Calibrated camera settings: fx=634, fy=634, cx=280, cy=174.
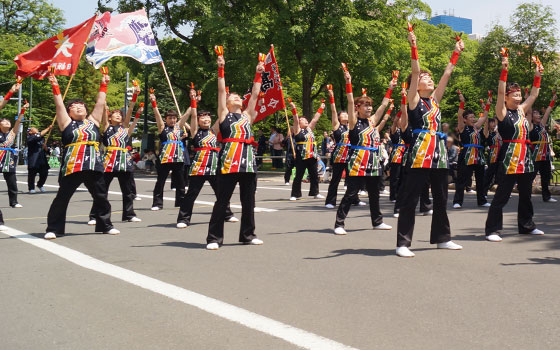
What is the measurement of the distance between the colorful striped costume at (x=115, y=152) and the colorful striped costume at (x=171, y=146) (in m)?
1.07

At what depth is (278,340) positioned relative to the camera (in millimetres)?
4035

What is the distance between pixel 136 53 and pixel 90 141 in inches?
297

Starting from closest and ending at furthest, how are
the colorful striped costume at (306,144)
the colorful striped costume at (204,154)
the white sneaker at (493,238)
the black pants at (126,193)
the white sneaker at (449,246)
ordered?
the white sneaker at (449,246) → the white sneaker at (493,238) → the colorful striped costume at (204,154) → the black pants at (126,193) → the colorful striped costume at (306,144)

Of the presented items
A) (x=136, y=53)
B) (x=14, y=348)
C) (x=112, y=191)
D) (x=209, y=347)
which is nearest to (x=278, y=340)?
(x=209, y=347)

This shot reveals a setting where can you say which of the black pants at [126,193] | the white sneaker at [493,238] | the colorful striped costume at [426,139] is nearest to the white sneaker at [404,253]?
the colorful striped costume at [426,139]

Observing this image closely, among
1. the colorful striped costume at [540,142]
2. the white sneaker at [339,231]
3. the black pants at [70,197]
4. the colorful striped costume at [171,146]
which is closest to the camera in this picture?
the black pants at [70,197]

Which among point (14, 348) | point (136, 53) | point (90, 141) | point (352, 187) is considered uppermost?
point (136, 53)

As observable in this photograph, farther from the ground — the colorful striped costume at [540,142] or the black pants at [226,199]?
the colorful striped costume at [540,142]

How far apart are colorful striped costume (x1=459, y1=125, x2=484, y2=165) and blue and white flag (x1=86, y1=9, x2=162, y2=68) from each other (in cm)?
747

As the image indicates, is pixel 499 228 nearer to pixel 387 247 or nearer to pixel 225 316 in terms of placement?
pixel 387 247

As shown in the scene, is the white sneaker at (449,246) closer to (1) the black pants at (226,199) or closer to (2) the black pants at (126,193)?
(1) the black pants at (226,199)

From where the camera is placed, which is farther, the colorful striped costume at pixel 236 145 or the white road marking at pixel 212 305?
the colorful striped costume at pixel 236 145

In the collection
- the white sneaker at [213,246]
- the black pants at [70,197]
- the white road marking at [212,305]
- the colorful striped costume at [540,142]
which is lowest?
the white road marking at [212,305]

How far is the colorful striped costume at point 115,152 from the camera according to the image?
1080 cm
